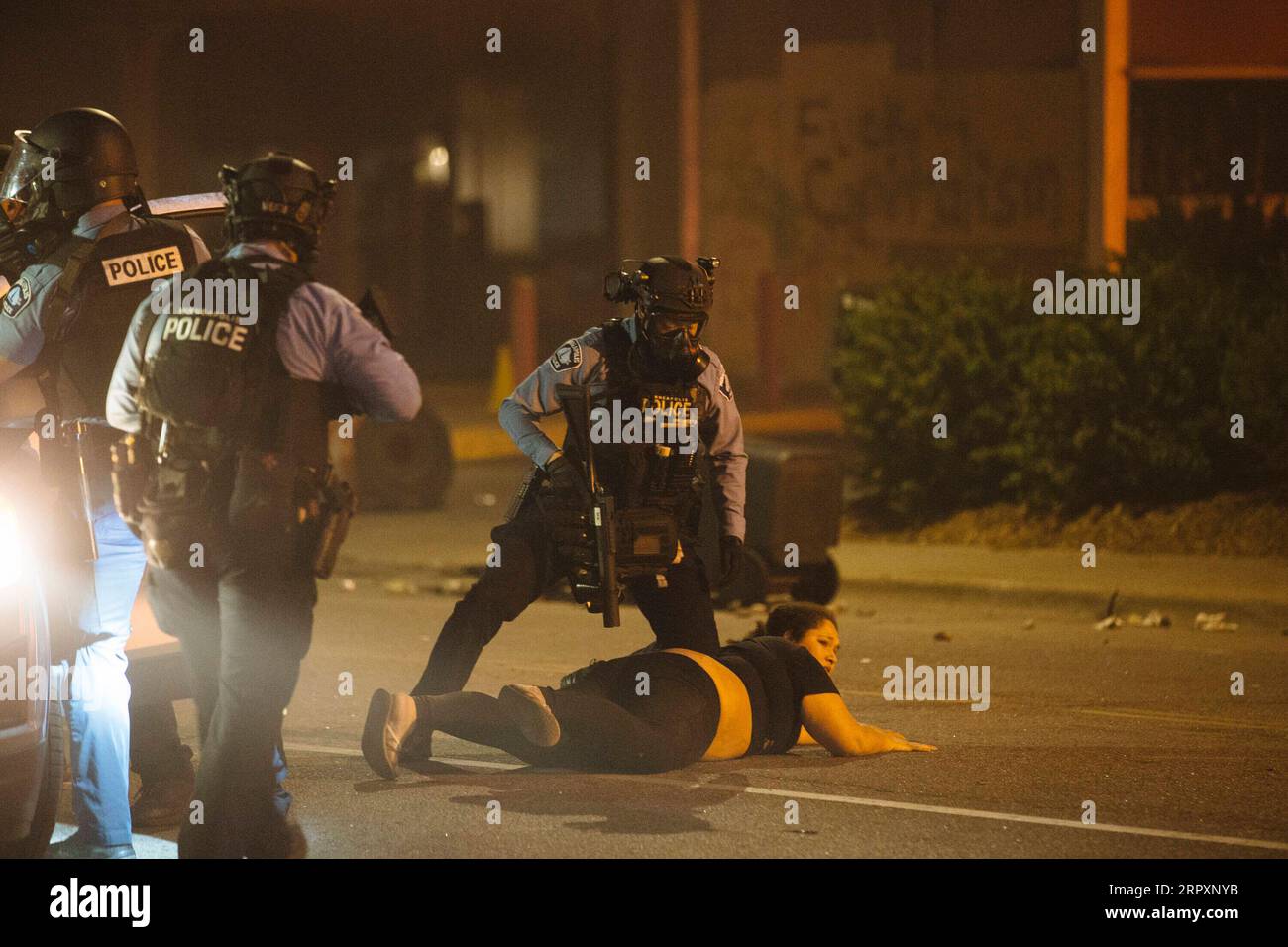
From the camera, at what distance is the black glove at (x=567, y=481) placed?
684 cm

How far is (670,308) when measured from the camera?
6.88 metres

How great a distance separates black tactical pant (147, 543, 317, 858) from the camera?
5051 mm

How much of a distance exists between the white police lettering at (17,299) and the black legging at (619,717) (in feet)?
5.72

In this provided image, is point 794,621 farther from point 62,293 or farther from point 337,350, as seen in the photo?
point 62,293

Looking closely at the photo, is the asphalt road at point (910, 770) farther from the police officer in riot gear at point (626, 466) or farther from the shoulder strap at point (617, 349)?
the shoulder strap at point (617, 349)

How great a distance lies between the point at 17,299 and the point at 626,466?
83.9 inches

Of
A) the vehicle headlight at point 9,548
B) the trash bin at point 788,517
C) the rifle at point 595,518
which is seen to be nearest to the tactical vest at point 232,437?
the vehicle headlight at point 9,548

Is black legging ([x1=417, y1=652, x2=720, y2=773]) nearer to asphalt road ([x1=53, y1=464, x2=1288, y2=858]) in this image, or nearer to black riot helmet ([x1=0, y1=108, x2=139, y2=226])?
asphalt road ([x1=53, y1=464, x2=1288, y2=858])

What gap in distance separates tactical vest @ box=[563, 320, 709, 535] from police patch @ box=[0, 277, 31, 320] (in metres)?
1.93

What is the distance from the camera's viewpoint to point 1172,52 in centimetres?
1641
